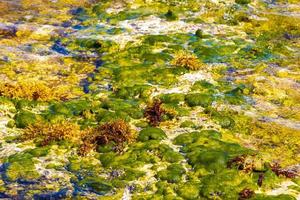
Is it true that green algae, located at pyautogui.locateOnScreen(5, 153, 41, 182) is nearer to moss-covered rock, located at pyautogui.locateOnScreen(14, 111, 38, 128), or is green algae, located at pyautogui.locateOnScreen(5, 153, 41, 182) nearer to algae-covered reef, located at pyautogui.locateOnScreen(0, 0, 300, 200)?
algae-covered reef, located at pyautogui.locateOnScreen(0, 0, 300, 200)

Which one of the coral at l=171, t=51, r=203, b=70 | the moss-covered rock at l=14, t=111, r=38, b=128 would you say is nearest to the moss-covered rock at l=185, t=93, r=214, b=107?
the coral at l=171, t=51, r=203, b=70

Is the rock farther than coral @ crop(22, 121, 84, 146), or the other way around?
the rock

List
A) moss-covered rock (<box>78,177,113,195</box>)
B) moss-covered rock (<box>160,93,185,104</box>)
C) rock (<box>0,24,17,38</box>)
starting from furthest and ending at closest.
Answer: rock (<box>0,24,17,38</box>) → moss-covered rock (<box>160,93,185,104</box>) → moss-covered rock (<box>78,177,113,195</box>)

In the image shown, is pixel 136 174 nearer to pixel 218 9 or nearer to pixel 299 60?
pixel 299 60

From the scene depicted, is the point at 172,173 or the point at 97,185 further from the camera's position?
the point at 172,173

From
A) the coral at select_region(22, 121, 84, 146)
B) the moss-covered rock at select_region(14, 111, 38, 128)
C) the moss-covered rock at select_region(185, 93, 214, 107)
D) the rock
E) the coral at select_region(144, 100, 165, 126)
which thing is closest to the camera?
the coral at select_region(22, 121, 84, 146)

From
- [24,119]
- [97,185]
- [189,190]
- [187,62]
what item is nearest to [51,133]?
[24,119]

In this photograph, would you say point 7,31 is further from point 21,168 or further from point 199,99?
point 21,168
